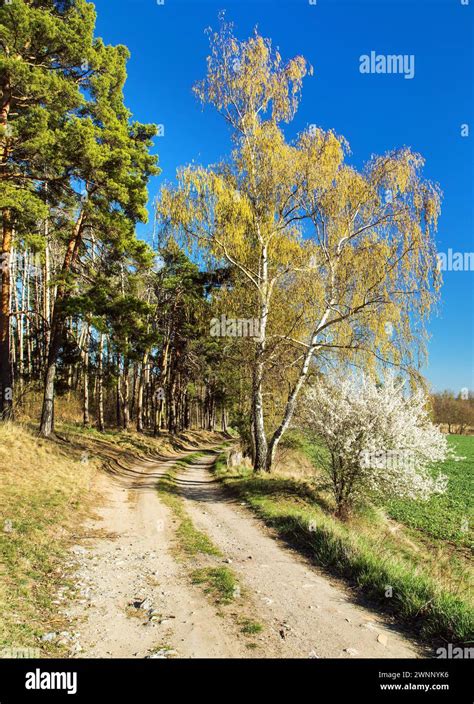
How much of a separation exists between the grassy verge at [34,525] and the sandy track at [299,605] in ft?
9.56

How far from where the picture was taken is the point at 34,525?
9.03 meters

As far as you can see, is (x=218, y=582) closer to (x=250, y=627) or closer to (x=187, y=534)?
(x=250, y=627)

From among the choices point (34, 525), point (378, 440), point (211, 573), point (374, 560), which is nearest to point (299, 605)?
point (211, 573)

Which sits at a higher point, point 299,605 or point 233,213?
point 233,213

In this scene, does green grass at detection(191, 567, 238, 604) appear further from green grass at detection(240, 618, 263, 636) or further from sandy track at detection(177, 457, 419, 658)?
green grass at detection(240, 618, 263, 636)

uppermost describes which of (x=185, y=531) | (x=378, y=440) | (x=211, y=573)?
(x=378, y=440)

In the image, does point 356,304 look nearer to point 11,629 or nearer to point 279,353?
point 279,353

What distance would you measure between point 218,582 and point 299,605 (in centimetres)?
149

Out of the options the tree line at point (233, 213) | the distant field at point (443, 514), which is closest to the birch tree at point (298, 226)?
the tree line at point (233, 213)

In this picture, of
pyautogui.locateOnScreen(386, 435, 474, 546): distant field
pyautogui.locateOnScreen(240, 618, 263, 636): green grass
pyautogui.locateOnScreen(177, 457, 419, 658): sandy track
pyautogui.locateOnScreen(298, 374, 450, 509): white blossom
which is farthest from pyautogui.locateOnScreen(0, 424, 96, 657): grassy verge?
pyautogui.locateOnScreen(386, 435, 474, 546): distant field

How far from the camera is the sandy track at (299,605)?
4.94 m

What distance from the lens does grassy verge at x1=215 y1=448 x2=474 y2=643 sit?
18.3 ft

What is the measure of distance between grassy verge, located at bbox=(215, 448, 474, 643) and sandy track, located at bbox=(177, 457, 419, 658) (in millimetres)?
399

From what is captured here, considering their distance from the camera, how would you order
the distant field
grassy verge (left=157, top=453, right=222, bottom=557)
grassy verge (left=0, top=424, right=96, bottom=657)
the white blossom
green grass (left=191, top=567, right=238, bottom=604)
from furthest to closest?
the distant field
the white blossom
grassy verge (left=157, top=453, right=222, bottom=557)
green grass (left=191, top=567, right=238, bottom=604)
grassy verge (left=0, top=424, right=96, bottom=657)
